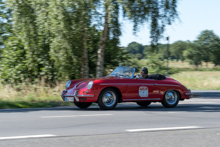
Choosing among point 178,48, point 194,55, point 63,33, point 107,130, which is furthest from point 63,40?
point 178,48

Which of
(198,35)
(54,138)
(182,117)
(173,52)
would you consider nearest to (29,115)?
(54,138)

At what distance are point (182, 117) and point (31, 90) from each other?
8702 mm

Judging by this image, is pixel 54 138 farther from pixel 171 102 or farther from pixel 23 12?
pixel 23 12

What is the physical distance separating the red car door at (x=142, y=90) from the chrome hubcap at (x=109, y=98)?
1.57ft

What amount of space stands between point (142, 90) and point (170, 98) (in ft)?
4.65

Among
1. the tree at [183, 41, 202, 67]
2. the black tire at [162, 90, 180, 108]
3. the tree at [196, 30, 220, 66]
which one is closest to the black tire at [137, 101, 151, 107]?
the black tire at [162, 90, 180, 108]

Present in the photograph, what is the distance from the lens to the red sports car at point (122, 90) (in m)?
10.4

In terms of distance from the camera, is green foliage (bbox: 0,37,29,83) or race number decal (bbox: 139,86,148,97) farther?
green foliage (bbox: 0,37,29,83)

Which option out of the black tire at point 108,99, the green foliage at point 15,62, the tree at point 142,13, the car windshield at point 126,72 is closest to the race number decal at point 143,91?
the car windshield at point 126,72

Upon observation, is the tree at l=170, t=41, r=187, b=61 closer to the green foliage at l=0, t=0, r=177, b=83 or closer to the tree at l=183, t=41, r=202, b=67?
the tree at l=183, t=41, r=202, b=67

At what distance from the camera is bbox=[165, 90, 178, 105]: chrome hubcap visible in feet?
39.4

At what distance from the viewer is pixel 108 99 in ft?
35.4

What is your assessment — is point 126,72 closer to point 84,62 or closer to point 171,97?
point 171,97

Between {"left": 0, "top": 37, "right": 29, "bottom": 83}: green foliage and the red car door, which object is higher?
{"left": 0, "top": 37, "right": 29, "bottom": 83}: green foliage
